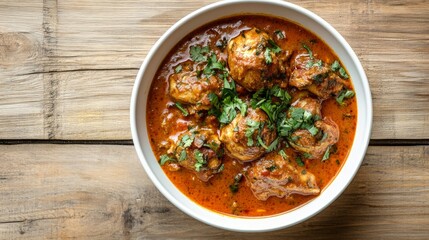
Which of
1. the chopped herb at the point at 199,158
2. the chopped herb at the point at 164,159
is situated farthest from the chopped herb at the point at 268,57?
the chopped herb at the point at 164,159

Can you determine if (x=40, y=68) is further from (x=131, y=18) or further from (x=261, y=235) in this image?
(x=261, y=235)

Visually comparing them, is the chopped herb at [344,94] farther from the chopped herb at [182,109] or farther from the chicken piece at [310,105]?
the chopped herb at [182,109]

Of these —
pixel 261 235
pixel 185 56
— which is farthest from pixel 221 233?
pixel 185 56

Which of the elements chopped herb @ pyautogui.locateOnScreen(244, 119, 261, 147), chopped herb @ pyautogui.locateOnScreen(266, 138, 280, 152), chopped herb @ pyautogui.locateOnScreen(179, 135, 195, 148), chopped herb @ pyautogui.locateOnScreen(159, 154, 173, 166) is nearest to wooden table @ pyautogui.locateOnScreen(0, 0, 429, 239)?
chopped herb @ pyautogui.locateOnScreen(159, 154, 173, 166)

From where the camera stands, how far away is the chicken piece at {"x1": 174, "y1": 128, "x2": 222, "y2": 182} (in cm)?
368

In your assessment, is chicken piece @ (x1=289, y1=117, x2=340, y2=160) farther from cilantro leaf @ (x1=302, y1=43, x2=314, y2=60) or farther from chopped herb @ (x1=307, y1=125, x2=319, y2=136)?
cilantro leaf @ (x1=302, y1=43, x2=314, y2=60)

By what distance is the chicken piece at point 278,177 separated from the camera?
3.74m

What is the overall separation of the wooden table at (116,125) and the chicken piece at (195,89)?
0.55 m

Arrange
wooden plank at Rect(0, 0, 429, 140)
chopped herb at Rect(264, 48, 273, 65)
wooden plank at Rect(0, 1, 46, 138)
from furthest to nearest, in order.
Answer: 1. wooden plank at Rect(0, 1, 46, 138)
2. wooden plank at Rect(0, 0, 429, 140)
3. chopped herb at Rect(264, 48, 273, 65)

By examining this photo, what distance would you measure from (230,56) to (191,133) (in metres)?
0.57

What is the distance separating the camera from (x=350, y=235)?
419cm

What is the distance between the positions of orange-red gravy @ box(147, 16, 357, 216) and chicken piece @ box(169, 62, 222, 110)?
135 millimetres

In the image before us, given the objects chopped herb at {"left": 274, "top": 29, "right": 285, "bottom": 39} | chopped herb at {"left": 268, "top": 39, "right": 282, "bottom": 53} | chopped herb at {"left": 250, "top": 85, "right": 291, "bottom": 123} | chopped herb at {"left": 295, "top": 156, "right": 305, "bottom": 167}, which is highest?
chopped herb at {"left": 274, "top": 29, "right": 285, "bottom": 39}

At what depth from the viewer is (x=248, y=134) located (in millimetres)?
3596
